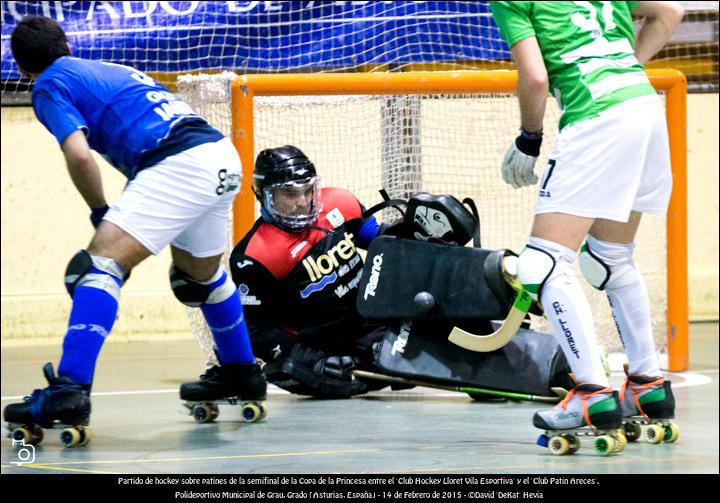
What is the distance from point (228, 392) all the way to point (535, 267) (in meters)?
1.49

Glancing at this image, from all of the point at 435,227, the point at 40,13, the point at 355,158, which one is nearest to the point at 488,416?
the point at 435,227

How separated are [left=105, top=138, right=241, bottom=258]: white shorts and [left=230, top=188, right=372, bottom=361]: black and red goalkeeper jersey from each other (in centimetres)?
102

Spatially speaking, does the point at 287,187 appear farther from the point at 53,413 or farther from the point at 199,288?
the point at 53,413

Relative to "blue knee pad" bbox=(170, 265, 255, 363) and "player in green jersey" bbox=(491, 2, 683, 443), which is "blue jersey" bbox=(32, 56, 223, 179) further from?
"player in green jersey" bbox=(491, 2, 683, 443)

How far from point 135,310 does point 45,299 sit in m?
0.62

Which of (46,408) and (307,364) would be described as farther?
(307,364)

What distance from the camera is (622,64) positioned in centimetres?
420

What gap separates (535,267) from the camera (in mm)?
4113

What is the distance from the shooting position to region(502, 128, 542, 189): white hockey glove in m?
4.16

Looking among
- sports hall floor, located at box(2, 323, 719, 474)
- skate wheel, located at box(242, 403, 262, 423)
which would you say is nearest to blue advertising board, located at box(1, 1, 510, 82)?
sports hall floor, located at box(2, 323, 719, 474)

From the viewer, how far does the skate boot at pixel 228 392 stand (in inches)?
195

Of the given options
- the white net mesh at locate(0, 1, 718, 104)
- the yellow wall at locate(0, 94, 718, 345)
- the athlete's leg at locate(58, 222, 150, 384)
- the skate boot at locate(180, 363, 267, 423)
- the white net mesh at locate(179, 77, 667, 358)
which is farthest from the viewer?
the yellow wall at locate(0, 94, 718, 345)
